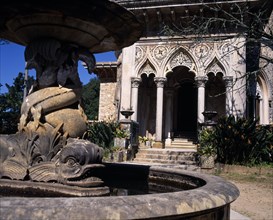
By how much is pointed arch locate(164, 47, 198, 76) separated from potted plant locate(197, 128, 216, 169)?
495 centimetres

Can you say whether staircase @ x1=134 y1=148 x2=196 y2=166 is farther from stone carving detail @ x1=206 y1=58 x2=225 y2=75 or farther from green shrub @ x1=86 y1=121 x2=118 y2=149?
stone carving detail @ x1=206 y1=58 x2=225 y2=75

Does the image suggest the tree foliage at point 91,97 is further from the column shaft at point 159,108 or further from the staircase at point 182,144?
the column shaft at point 159,108

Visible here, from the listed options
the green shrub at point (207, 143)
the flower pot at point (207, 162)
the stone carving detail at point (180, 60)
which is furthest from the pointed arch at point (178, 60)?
the flower pot at point (207, 162)

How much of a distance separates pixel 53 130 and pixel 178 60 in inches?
561

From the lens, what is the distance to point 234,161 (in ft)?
36.6

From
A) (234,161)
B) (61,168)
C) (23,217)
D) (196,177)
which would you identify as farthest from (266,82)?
(23,217)

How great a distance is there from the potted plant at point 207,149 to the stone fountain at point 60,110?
7125 millimetres

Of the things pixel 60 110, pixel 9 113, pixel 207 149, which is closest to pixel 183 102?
pixel 207 149

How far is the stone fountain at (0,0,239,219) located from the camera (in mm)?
3148

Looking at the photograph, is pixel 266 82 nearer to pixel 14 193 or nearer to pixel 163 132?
pixel 163 132

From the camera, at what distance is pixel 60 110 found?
370 centimetres

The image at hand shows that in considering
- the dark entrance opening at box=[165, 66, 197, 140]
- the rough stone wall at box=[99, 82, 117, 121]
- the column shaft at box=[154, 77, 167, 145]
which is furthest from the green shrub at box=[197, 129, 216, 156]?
the rough stone wall at box=[99, 82, 117, 121]

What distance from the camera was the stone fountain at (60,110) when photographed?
124 inches

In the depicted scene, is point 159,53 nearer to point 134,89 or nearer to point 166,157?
point 134,89
